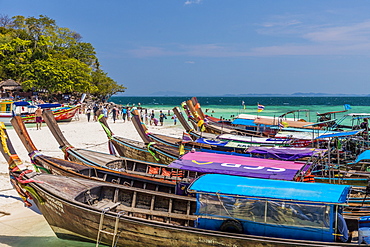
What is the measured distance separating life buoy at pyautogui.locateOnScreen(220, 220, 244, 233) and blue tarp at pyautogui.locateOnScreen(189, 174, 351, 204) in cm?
74

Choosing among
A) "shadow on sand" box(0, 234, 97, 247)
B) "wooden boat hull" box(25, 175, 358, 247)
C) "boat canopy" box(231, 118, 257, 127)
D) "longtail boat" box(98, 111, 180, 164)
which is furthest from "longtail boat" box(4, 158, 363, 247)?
"boat canopy" box(231, 118, 257, 127)

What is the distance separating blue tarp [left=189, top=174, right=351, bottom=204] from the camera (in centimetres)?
752

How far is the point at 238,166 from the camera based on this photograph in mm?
10180

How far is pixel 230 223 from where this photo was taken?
8.11 metres

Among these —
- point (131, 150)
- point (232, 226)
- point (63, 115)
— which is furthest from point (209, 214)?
point (63, 115)

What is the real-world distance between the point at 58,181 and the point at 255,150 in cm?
687

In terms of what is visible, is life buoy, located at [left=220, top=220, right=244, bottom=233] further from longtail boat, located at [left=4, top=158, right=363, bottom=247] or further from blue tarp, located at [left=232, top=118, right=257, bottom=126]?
blue tarp, located at [left=232, top=118, right=257, bottom=126]

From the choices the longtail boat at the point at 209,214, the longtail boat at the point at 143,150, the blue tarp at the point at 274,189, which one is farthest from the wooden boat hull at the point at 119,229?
the longtail boat at the point at 143,150

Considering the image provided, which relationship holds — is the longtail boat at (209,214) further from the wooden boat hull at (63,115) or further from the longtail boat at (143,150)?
the wooden boat hull at (63,115)

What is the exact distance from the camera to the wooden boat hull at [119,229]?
306 inches

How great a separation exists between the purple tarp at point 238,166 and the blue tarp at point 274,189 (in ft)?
3.29

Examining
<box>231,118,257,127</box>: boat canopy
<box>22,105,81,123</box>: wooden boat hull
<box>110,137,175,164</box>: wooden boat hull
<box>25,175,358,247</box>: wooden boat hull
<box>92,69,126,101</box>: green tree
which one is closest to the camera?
<box>25,175,358,247</box>: wooden boat hull

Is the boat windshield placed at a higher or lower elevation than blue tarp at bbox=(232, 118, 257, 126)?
lower

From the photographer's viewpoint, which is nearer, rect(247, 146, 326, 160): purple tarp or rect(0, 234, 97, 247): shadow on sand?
rect(0, 234, 97, 247): shadow on sand
